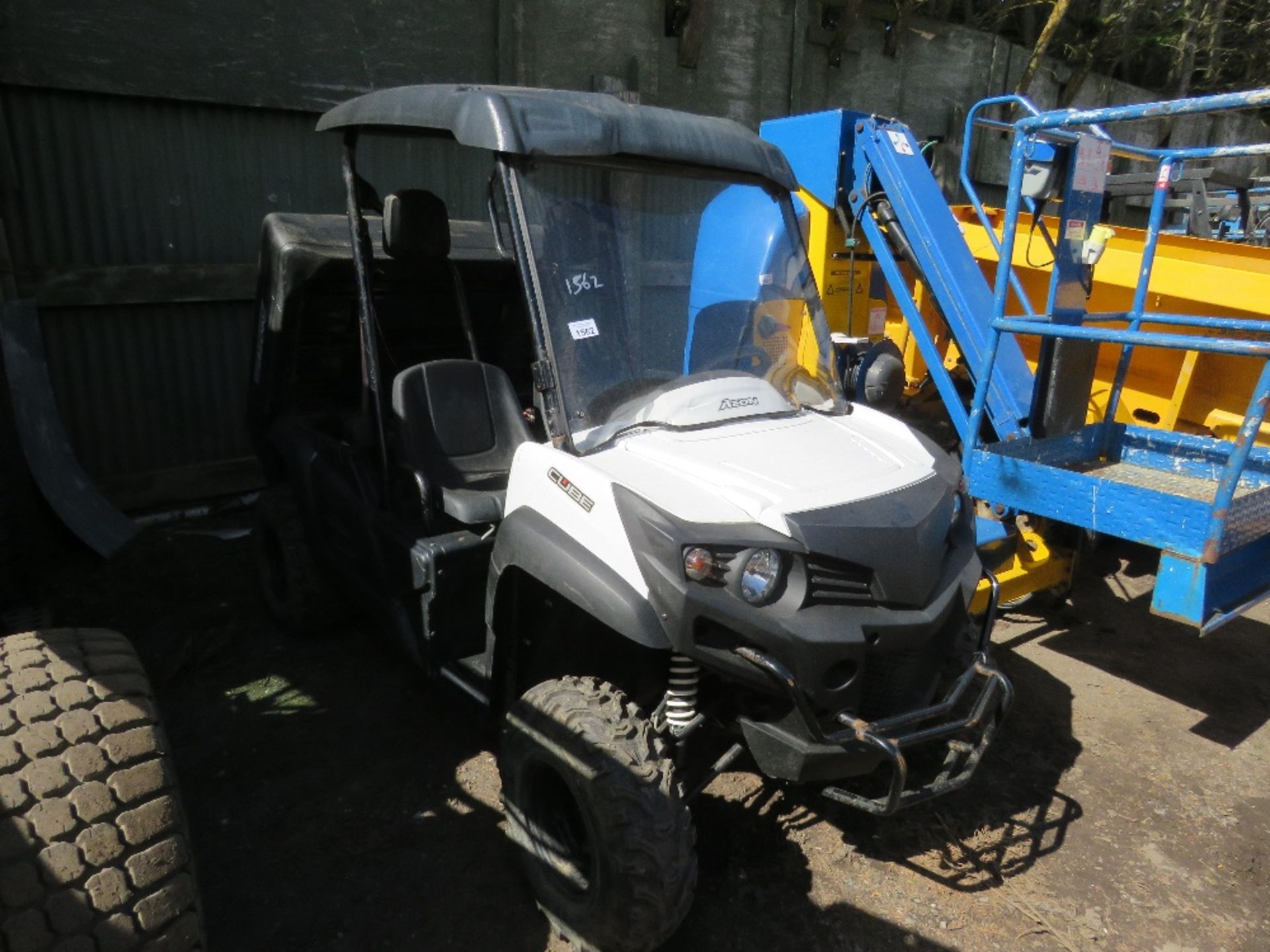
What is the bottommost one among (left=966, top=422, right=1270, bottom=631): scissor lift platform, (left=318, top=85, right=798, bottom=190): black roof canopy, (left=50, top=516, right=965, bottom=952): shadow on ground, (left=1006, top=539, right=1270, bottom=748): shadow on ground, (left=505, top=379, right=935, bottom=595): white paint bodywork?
(left=50, top=516, right=965, bottom=952): shadow on ground

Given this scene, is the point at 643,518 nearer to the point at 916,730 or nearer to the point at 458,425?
the point at 916,730

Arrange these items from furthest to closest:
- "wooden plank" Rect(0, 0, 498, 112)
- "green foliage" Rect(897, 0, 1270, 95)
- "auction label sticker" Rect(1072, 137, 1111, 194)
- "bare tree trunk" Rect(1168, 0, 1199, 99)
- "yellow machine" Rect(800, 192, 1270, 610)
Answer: "bare tree trunk" Rect(1168, 0, 1199, 99) → "green foliage" Rect(897, 0, 1270, 95) → "wooden plank" Rect(0, 0, 498, 112) → "yellow machine" Rect(800, 192, 1270, 610) → "auction label sticker" Rect(1072, 137, 1111, 194)

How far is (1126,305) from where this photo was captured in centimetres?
502

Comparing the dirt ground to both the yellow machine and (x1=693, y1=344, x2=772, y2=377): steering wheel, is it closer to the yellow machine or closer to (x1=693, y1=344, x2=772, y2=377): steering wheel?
the yellow machine

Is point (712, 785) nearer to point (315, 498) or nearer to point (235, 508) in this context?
point (315, 498)

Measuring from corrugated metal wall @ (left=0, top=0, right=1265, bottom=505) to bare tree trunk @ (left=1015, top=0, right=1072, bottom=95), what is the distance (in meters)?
5.85

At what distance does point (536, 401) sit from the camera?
2658 millimetres

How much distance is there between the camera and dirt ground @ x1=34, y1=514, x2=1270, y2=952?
2.52 metres

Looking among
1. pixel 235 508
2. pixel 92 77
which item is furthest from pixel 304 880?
pixel 92 77

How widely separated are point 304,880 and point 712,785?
1.33 m

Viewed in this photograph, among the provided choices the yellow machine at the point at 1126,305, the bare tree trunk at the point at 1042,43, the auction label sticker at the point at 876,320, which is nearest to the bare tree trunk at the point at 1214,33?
the bare tree trunk at the point at 1042,43

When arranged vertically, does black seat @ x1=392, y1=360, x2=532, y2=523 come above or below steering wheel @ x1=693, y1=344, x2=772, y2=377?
below

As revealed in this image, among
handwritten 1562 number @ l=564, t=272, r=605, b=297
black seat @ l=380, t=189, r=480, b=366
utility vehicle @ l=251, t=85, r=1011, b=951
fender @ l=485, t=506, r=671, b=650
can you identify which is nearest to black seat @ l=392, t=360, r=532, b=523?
utility vehicle @ l=251, t=85, r=1011, b=951

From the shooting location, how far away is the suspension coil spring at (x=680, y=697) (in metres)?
2.31
